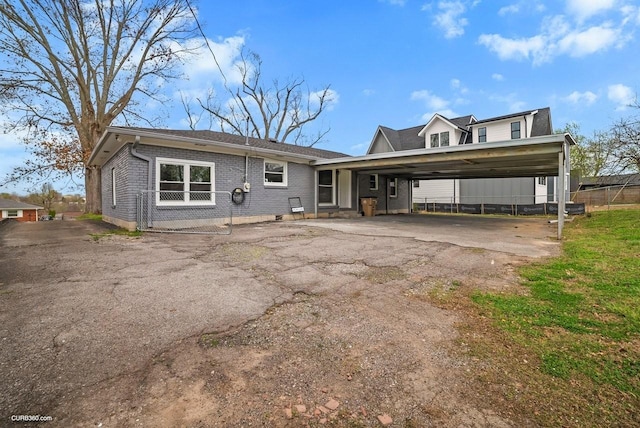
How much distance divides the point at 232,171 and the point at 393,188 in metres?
10.5

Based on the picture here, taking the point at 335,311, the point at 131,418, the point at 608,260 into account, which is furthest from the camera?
the point at 608,260

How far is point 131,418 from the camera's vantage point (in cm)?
145

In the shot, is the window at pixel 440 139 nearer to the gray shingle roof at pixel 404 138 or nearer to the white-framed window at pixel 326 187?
the gray shingle roof at pixel 404 138

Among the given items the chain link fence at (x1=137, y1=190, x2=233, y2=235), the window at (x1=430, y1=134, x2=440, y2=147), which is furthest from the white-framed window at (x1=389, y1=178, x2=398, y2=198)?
the chain link fence at (x1=137, y1=190, x2=233, y2=235)

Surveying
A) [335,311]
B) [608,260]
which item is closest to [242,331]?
[335,311]

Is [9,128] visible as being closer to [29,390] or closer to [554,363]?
[29,390]

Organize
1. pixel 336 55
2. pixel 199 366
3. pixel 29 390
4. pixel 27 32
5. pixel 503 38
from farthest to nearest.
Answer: pixel 336 55, pixel 27 32, pixel 503 38, pixel 199 366, pixel 29 390

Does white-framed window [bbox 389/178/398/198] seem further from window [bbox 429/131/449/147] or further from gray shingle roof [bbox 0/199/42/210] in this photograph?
gray shingle roof [bbox 0/199/42/210]

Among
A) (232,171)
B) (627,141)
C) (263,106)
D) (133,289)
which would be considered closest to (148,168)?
(232,171)

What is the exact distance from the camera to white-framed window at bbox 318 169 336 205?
1334 cm

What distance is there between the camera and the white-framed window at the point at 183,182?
854 centimetres

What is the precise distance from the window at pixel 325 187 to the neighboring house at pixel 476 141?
336 inches

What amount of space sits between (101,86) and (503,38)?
2025 cm

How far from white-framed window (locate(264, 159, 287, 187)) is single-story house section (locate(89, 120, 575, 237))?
37mm
